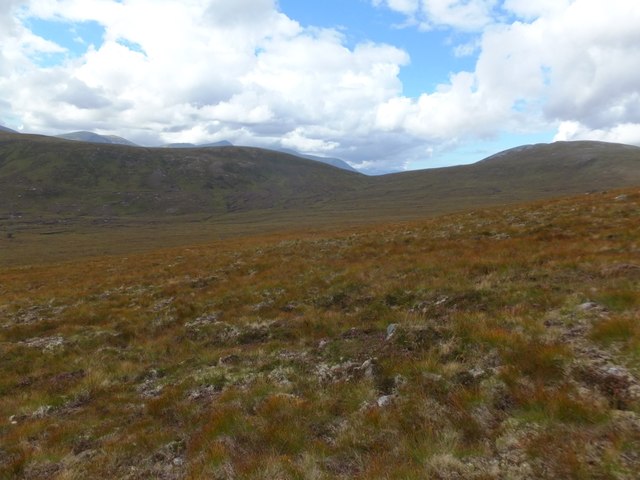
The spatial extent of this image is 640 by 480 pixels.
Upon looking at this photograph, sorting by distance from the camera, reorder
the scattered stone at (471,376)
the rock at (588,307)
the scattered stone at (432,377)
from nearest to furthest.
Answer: the scattered stone at (471,376), the scattered stone at (432,377), the rock at (588,307)

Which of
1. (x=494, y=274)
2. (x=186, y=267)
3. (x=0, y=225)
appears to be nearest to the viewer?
(x=494, y=274)

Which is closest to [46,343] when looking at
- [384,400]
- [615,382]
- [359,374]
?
[359,374]

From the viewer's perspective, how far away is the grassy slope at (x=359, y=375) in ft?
20.2

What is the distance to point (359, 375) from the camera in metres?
9.66

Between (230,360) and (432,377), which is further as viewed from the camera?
(230,360)

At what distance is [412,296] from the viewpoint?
51.3 ft

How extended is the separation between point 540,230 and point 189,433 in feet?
74.2

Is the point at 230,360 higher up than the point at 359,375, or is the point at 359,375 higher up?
the point at 359,375

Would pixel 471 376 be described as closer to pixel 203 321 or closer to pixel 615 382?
pixel 615 382

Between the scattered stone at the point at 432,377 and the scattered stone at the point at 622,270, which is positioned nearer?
the scattered stone at the point at 432,377

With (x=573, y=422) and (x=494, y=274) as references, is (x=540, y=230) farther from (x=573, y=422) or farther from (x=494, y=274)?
(x=573, y=422)

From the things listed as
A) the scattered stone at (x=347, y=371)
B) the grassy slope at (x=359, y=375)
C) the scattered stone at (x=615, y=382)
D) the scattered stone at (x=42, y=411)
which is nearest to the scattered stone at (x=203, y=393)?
the grassy slope at (x=359, y=375)

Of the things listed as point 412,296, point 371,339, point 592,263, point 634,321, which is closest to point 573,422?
A: point 634,321

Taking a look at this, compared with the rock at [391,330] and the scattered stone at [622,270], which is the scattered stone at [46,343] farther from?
the scattered stone at [622,270]
